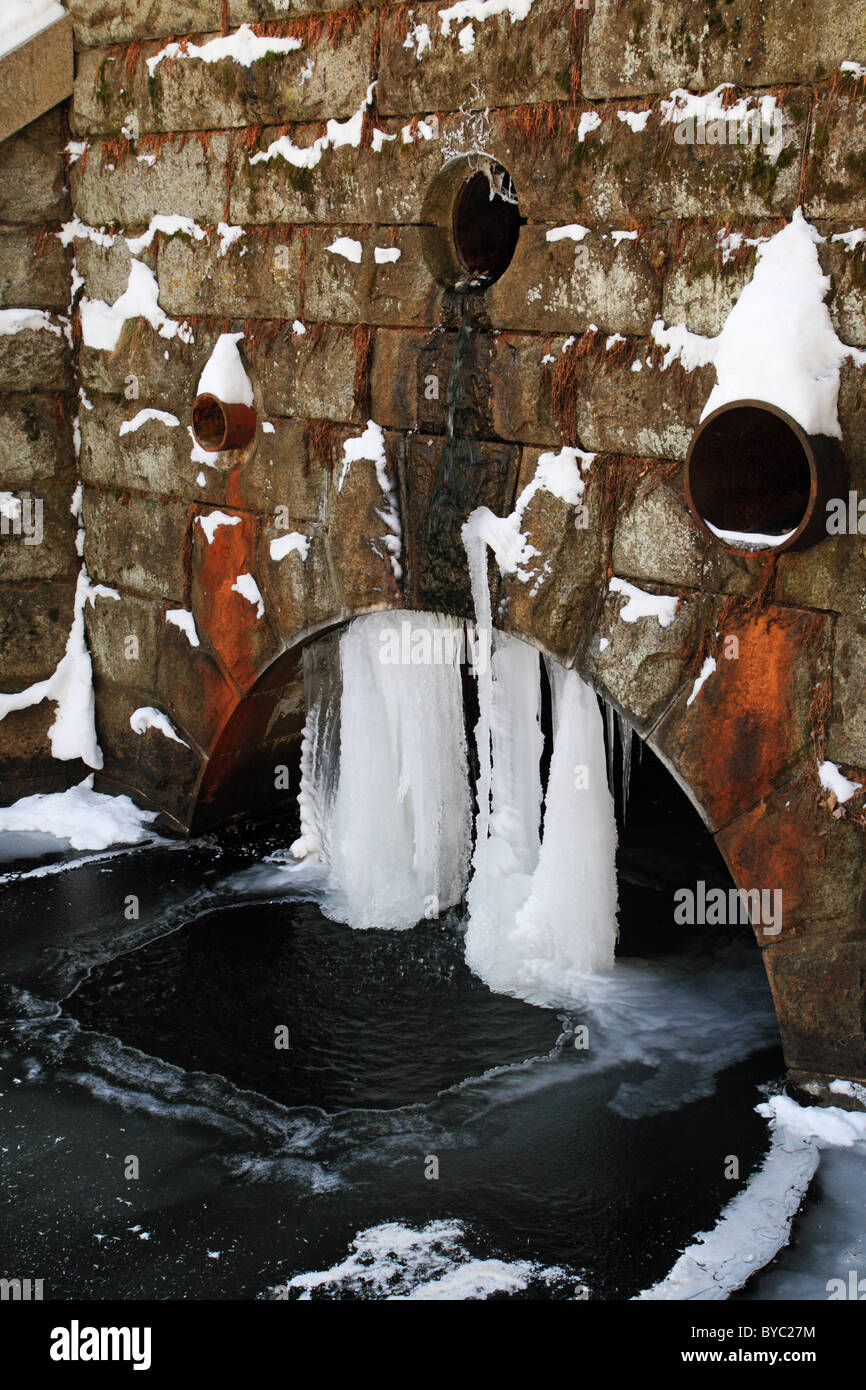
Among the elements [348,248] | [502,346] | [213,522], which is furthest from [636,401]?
[213,522]

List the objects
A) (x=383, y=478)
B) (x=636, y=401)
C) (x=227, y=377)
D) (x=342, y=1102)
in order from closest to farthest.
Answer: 1. (x=636, y=401)
2. (x=342, y=1102)
3. (x=383, y=478)
4. (x=227, y=377)

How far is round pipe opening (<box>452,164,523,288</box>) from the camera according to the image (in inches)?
184

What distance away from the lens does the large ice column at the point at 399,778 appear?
217 inches

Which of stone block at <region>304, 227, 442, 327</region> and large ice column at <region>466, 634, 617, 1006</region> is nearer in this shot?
stone block at <region>304, 227, 442, 327</region>

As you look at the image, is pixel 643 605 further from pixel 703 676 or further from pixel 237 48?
pixel 237 48

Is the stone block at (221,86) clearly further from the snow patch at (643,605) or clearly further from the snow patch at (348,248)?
the snow patch at (643,605)

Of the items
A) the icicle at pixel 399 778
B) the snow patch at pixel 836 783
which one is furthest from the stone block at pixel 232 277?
the snow patch at pixel 836 783

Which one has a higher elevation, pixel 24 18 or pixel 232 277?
pixel 24 18

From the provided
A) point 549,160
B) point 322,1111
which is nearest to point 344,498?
point 549,160

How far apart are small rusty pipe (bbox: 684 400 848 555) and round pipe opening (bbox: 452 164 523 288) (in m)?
1.24

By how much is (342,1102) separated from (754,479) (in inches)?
91.5

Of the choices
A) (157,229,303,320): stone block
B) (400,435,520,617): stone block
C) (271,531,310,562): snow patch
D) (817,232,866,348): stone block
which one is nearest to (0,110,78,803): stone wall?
(157,229,303,320): stone block

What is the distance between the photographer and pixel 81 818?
645 cm

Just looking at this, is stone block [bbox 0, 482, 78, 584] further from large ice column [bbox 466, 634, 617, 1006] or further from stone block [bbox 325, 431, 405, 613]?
large ice column [bbox 466, 634, 617, 1006]
